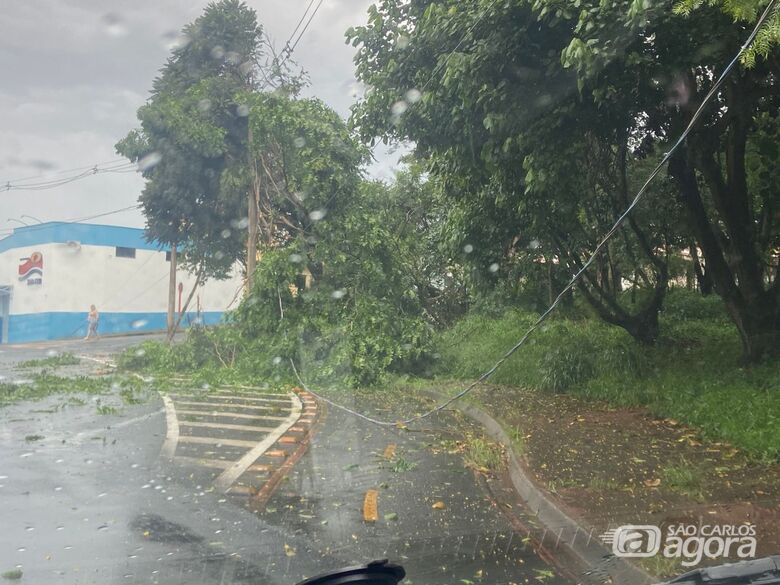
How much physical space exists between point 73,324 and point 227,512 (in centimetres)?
1679

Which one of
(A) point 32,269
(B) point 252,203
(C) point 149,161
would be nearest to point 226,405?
(B) point 252,203

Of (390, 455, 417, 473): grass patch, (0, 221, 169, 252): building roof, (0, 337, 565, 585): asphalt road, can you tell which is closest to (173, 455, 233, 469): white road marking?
(0, 337, 565, 585): asphalt road

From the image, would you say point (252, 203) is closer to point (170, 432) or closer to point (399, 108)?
point (399, 108)

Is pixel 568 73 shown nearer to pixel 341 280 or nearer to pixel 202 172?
pixel 341 280

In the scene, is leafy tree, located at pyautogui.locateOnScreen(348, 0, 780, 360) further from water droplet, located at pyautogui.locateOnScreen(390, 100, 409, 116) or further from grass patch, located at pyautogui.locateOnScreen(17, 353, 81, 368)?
grass patch, located at pyautogui.locateOnScreen(17, 353, 81, 368)

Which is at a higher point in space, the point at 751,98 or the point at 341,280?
the point at 751,98

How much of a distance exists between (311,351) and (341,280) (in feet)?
6.48

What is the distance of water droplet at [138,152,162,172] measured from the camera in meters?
18.9

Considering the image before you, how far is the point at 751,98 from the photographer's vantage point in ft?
30.9

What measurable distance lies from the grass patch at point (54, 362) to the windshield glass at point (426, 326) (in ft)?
0.39

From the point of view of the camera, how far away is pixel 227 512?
574 centimetres

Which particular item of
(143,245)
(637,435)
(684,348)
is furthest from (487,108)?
(143,245)

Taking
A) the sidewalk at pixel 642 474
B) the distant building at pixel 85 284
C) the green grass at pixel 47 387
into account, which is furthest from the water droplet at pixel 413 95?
the distant building at pixel 85 284

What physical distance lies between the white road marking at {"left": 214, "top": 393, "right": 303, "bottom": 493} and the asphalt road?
0.08 metres
